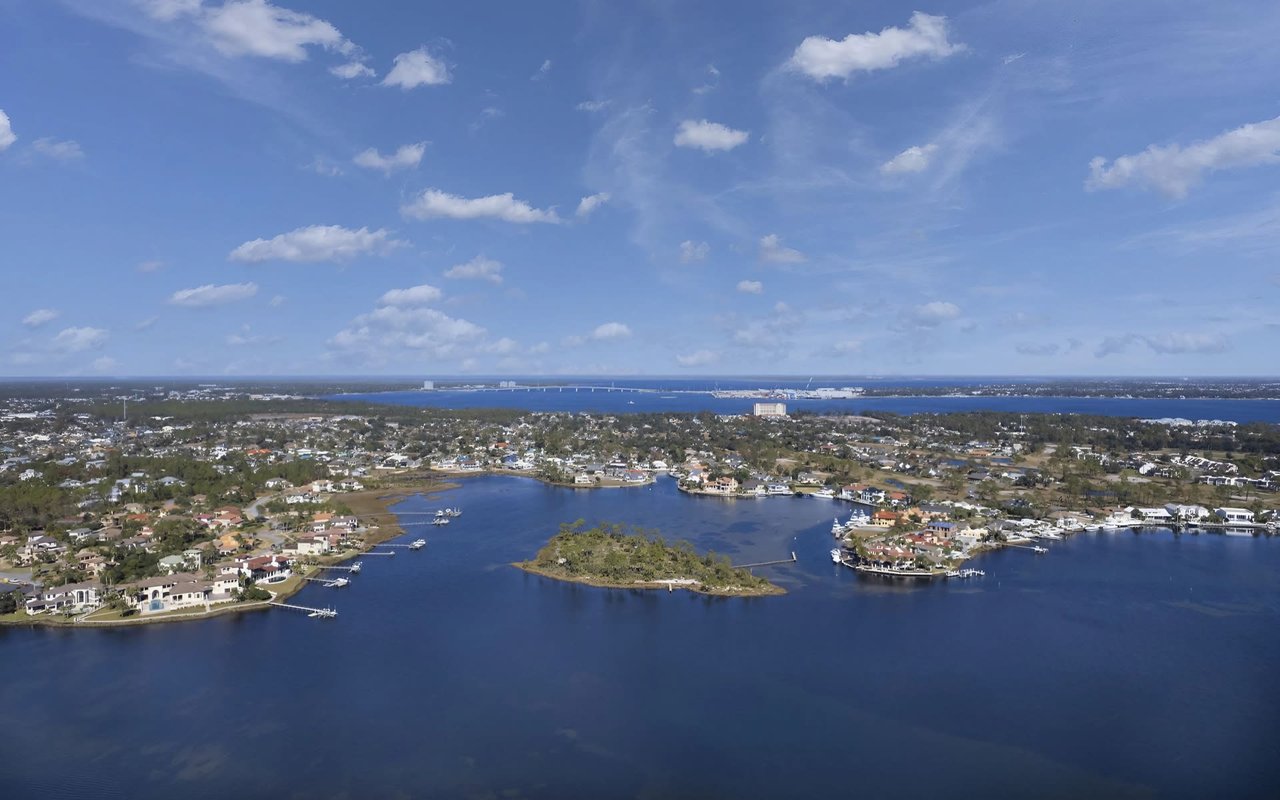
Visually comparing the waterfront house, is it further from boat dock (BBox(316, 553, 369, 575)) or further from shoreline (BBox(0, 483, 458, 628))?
boat dock (BBox(316, 553, 369, 575))

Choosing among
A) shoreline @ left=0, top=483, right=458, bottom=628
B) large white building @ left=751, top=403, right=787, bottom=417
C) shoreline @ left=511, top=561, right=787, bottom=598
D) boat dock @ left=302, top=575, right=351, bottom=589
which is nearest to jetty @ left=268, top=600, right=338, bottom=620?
shoreline @ left=0, top=483, right=458, bottom=628

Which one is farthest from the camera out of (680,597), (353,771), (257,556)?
(257,556)

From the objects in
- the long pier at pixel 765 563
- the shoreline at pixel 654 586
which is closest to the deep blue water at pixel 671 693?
the shoreline at pixel 654 586

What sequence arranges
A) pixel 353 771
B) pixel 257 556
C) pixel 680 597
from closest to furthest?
pixel 353 771
pixel 680 597
pixel 257 556

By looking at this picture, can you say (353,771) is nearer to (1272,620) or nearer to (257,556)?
(257,556)

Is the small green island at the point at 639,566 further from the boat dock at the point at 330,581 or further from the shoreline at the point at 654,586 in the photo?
the boat dock at the point at 330,581

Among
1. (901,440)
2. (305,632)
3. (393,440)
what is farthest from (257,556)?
(901,440)
